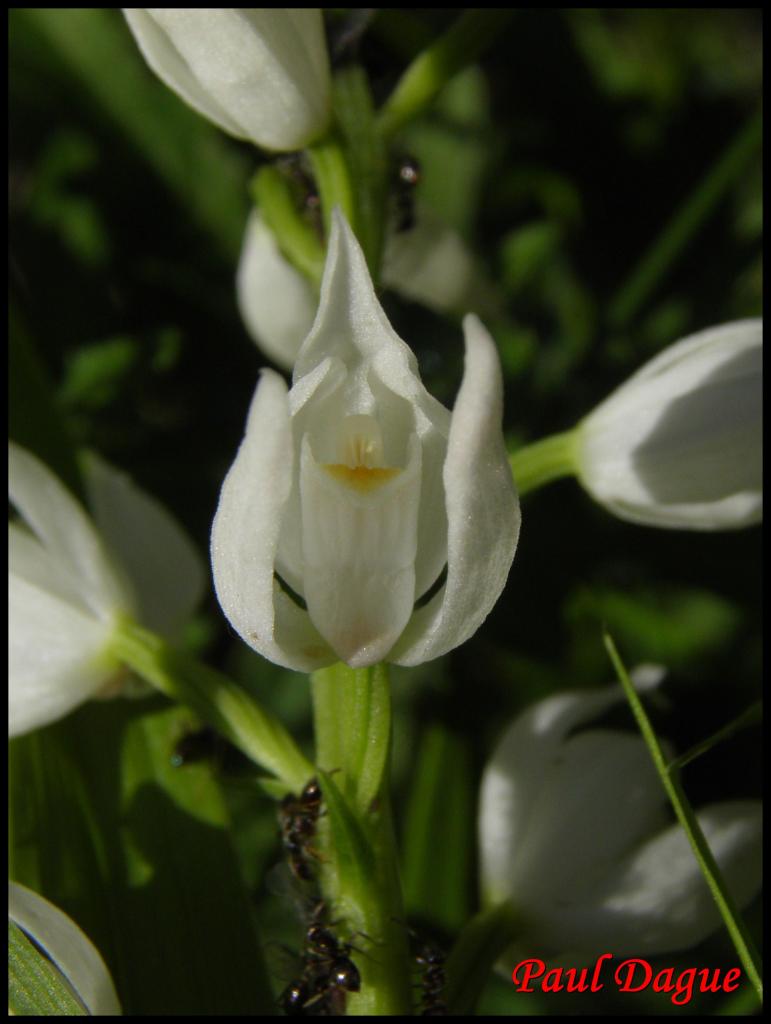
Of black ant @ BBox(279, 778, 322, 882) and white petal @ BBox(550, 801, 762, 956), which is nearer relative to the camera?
black ant @ BBox(279, 778, 322, 882)

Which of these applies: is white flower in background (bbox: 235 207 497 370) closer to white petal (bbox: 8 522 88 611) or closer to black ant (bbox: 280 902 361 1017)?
white petal (bbox: 8 522 88 611)

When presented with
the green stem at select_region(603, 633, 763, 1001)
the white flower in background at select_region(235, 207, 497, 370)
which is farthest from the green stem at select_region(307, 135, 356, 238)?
the green stem at select_region(603, 633, 763, 1001)

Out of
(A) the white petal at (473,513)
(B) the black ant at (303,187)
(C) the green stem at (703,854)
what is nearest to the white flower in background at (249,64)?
(B) the black ant at (303,187)

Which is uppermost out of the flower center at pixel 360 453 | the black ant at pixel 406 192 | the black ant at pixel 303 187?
the black ant at pixel 303 187

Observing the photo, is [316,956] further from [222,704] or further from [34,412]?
[34,412]

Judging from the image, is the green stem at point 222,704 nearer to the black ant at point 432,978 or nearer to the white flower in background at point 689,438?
the black ant at point 432,978

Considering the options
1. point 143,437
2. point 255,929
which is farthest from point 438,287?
point 255,929

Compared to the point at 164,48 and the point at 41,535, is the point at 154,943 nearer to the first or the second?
the point at 41,535
